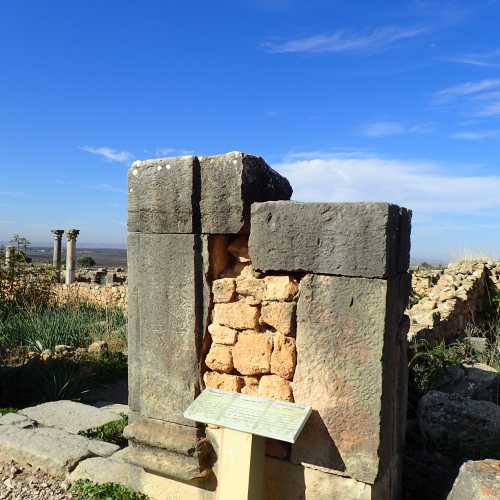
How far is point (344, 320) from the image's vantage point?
277 cm

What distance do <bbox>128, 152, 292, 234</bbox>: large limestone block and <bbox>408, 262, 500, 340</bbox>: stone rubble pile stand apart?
13.4 ft

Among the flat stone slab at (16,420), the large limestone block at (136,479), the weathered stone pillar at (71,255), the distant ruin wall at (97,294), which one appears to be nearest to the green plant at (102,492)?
the large limestone block at (136,479)

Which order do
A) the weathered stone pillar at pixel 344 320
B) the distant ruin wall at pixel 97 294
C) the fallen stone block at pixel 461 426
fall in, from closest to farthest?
the weathered stone pillar at pixel 344 320
the fallen stone block at pixel 461 426
the distant ruin wall at pixel 97 294

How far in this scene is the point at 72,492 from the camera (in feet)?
11.6

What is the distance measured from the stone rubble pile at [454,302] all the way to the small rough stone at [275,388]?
3.79m

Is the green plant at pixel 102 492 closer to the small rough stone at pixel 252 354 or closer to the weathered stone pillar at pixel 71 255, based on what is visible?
the small rough stone at pixel 252 354

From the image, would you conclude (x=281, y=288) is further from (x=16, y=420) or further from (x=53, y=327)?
(x=53, y=327)

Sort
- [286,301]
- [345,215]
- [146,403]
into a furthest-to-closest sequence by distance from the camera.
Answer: [146,403] < [286,301] < [345,215]

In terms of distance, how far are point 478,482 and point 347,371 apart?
2.89 ft

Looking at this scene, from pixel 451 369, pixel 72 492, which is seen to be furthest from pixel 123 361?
pixel 451 369

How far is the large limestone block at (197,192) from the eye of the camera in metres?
3.06

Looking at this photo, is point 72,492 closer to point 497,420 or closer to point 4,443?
point 4,443

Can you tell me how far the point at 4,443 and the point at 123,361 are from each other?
12.1 feet

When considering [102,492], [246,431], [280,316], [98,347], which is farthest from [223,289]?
Answer: [98,347]
